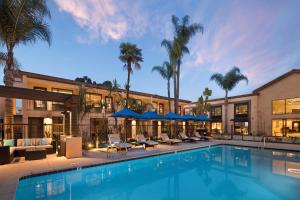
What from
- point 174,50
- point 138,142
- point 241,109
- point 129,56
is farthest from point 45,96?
point 241,109

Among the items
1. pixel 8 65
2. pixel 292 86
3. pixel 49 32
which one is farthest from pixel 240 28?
pixel 8 65

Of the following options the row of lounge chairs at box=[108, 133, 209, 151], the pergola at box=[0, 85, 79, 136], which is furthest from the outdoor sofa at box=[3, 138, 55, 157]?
the row of lounge chairs at box=[108, 133, 209, 151]

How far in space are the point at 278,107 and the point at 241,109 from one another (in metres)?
4.52

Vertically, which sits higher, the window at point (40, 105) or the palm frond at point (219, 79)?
the palm frond at point (219, 79)

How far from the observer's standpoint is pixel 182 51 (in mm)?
20625

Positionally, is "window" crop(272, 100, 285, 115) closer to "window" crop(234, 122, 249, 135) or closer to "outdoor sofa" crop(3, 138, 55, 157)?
Answer: "window" crop(234, 122, 249, 135)

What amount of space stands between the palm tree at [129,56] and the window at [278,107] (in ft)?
57.6

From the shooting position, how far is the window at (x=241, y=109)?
87.6 ft

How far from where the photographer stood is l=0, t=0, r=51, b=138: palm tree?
10.3m

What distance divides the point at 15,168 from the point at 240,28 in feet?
68.3

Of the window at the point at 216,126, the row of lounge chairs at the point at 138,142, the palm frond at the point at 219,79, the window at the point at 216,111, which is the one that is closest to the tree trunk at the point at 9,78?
the row of lounge chairs at the point at 138,142

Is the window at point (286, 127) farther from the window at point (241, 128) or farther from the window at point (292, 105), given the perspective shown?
the window at point (241, 128)

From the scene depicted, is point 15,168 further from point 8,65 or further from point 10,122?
point 8,65

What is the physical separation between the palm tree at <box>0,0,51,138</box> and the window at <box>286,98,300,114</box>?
83.1 feet
